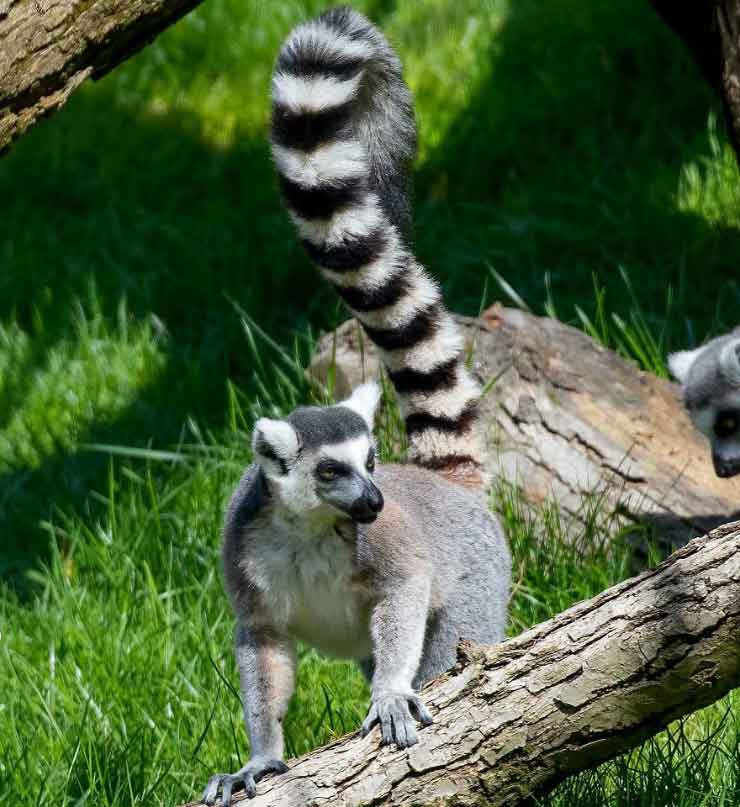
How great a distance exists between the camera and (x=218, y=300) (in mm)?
6023

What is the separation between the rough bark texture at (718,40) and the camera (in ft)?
14.2

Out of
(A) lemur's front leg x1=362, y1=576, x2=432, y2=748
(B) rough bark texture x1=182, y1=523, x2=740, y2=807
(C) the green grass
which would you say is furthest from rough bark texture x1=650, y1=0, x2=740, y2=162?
(B) rough bark texture x1=182, y1=523, x2=740, y2=807

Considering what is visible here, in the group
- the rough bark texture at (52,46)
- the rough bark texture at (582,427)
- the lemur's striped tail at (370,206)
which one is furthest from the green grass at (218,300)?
the rough bark texture at (52,46)

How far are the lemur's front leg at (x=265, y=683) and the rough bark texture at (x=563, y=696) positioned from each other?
0.37 metres

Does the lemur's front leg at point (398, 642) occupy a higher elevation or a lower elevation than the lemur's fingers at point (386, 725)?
lower

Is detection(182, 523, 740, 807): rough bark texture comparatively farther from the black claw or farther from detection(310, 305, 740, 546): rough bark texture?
detection(310, 305, 740, 546): rough bark texture

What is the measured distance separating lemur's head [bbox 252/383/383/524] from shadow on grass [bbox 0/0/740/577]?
2022 mm

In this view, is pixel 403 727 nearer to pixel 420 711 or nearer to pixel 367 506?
pixel 420 711

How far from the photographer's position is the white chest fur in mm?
3139

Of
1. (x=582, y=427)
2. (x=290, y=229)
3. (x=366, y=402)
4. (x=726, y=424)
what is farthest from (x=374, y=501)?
(x=290, y=229)

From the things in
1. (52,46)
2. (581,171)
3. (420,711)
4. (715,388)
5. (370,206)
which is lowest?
(715,388)

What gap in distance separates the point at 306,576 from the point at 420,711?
0.59 m

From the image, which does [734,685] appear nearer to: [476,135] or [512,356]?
[512,356]

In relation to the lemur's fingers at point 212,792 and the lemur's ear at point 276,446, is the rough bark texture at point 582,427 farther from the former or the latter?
the lemur's fingers at point 212,792
